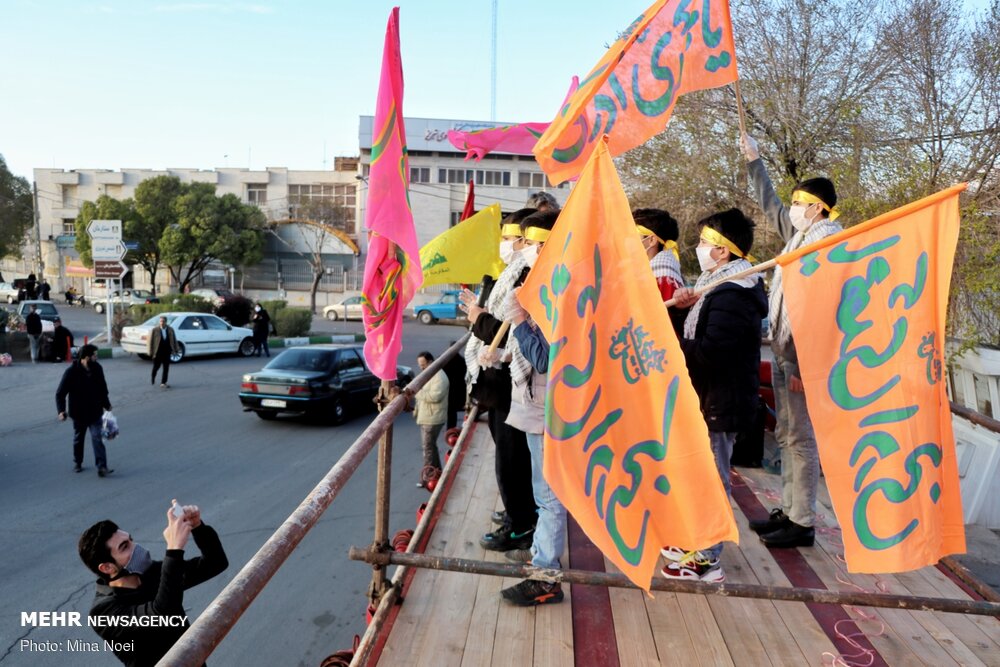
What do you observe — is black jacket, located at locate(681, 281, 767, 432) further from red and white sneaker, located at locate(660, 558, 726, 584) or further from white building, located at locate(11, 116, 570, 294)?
white building, located at locate(11, 116, 570, 294)

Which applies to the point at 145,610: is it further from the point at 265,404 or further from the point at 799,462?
the point at 265,404

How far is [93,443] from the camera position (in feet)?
29.4

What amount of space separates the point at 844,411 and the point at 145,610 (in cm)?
288

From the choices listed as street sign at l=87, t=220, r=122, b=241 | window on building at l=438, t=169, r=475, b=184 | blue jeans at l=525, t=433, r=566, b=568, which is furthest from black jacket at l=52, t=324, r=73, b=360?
window on building at l=438, t=169, r=475, b=184

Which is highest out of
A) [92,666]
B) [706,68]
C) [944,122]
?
[944,122]

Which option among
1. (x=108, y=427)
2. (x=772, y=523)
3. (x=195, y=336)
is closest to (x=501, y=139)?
(x=772, y=523)

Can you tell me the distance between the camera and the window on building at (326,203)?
157 ft

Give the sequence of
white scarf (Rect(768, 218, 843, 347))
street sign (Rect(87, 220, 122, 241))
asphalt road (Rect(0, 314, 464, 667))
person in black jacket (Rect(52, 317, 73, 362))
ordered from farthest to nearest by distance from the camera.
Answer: street sign (Rect(87, 220, 122, 241)), person in black jacket (Rect(52, 317, 73, 362)), asphalt road (Rect(0, 314, 464, 667)), white scarf (Rect(768, 218, 843, 347))

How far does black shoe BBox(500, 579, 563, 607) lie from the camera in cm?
318

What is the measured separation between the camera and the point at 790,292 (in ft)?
9.07

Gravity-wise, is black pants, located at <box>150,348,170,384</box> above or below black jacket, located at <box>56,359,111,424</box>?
below

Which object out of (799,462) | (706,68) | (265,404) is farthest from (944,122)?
(265,404)

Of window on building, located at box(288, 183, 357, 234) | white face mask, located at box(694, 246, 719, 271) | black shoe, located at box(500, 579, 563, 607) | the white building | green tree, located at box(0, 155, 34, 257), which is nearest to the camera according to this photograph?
black shoe, located at box(500, 579, 563, 607)

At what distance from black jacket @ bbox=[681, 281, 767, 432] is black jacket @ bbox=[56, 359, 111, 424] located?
27.6ft
